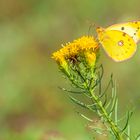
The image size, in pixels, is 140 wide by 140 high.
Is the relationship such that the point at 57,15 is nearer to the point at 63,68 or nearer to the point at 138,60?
the point at 138,60

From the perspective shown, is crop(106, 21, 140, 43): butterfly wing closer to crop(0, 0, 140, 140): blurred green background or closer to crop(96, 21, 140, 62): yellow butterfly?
crop(96, 21, 140, 62): yellow butterfly

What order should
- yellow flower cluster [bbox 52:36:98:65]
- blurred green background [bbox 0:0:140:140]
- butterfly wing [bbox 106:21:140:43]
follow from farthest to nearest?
1. blurred green background [bbox 0:0:140:140]
2. butterfly wing [bbox 106:21:140:43]
3. yellow flower cluster [bbox 52:36:98:65]

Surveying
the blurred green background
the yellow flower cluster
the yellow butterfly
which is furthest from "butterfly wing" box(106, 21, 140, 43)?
the blurred green background

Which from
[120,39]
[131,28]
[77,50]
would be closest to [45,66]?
[120,39]

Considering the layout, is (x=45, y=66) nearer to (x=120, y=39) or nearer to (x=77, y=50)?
(x=120, y=39)

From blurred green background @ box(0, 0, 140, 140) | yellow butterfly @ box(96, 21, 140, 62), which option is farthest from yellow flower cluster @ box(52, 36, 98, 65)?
blurred green background @ box(0, 0, 140, 140)

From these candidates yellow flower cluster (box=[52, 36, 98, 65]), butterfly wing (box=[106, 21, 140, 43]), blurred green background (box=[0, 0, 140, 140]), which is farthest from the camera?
blurred green background (box=[0, 0, 140, 140])

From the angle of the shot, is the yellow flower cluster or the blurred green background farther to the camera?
the blurred green background

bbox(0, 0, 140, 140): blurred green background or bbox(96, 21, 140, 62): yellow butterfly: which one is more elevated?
bbox(0, 0, 140, 140): blurred green background
